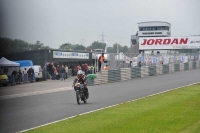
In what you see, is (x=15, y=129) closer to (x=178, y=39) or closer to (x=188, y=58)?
(x=188, y=58)

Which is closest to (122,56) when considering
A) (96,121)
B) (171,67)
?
(171,67)

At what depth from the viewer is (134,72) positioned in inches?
1516

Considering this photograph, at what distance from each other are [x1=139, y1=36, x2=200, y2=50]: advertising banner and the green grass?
176ft

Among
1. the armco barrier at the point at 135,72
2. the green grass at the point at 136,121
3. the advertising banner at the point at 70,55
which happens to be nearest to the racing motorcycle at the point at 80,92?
the green grass at the point at 136,121

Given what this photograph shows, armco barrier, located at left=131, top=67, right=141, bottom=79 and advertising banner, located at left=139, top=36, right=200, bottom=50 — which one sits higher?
advertising banner, located at left=139, top=36, right=200, bottom=50

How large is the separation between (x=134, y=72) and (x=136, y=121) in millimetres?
27273

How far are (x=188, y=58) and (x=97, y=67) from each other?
2490 centimetres

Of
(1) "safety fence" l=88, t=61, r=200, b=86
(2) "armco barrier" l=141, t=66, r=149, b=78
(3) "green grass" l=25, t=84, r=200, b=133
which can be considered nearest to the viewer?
(3) "green grass" l=25, t=84, r=200, b=133

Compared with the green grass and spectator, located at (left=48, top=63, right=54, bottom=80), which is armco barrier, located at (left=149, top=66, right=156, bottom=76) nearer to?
spectator, located at (left=48, top=63, right=54, bottom=80)

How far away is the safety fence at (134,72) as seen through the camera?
32.8m

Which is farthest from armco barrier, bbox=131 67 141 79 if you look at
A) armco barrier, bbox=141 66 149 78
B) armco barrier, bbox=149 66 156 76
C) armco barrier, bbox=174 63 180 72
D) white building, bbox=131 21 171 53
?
white building, bbox=131 21 171 53

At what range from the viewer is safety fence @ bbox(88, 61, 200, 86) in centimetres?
3280

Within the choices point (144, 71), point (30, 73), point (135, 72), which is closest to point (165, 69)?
point (144, 71)

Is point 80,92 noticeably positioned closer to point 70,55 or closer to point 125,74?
point 125,74
